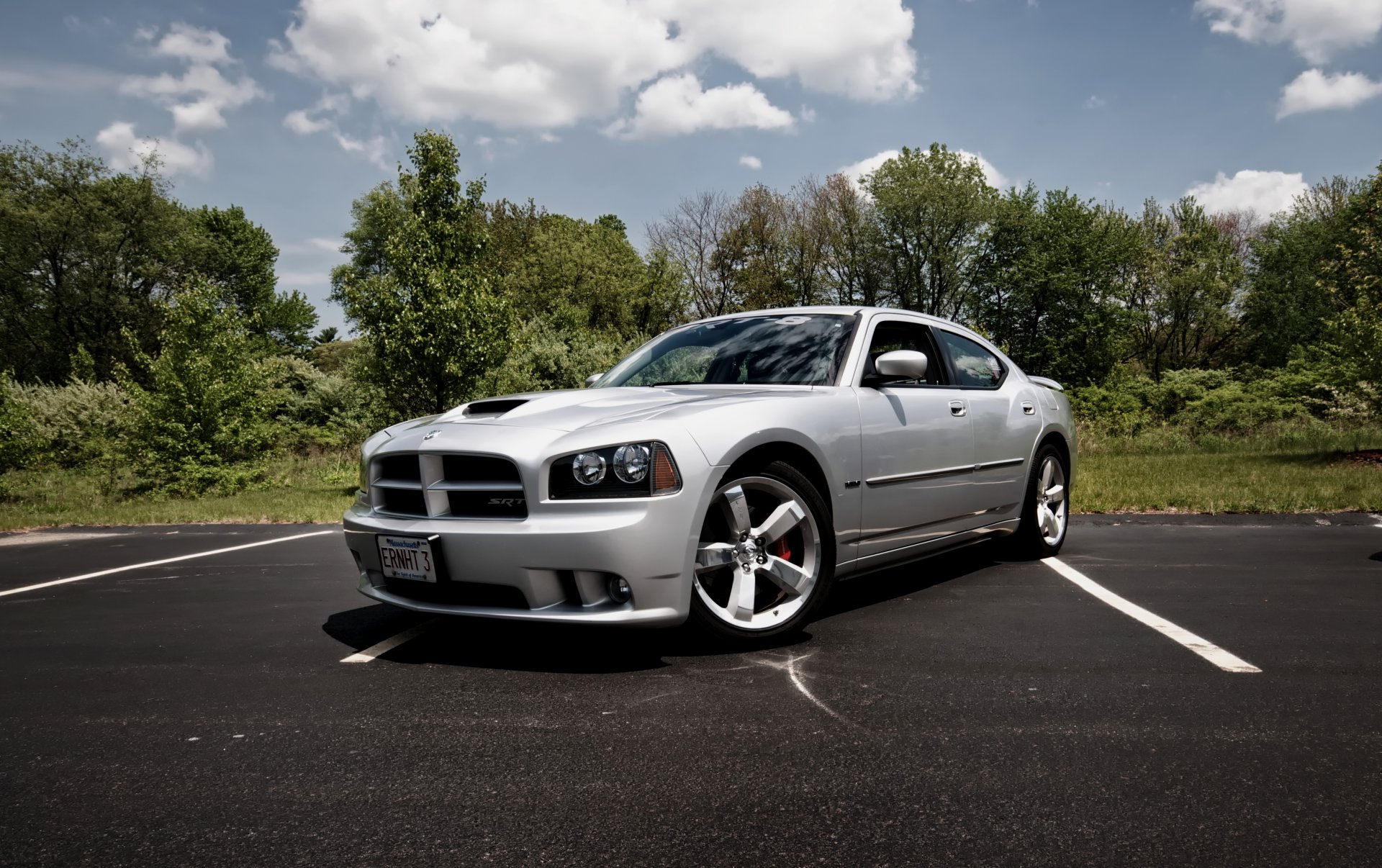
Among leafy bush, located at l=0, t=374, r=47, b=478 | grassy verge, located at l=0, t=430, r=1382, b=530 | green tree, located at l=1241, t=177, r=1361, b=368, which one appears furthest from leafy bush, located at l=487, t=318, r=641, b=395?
green tree, located at l=1241, t=177, r=1361, b=368

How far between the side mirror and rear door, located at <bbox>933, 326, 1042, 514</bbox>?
3.31ft

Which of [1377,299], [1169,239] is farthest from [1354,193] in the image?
[1377,299]

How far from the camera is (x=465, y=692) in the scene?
11.1ft

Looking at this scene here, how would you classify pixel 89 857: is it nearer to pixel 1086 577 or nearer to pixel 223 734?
pixel 223 734

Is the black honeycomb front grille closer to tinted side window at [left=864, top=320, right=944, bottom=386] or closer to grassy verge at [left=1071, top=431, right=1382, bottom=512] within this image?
tinted side window at [left=864, top=320, right=944, bottom=386]

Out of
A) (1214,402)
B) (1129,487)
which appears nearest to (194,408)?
(1129,487)

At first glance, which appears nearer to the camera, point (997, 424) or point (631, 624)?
point (631, 624)

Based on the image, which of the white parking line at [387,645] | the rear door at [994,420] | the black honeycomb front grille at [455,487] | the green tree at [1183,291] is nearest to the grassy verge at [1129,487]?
the rear door at [994,420]

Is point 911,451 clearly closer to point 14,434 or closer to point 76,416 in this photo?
point 14,434

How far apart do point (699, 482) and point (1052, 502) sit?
3.77m

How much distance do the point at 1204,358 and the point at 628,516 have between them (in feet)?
172

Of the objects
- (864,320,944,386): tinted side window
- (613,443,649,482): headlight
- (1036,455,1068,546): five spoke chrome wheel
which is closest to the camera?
(613,443,649,482): headlight

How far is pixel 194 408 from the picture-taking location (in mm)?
18500

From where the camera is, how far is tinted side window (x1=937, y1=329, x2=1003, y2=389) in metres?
5.59
